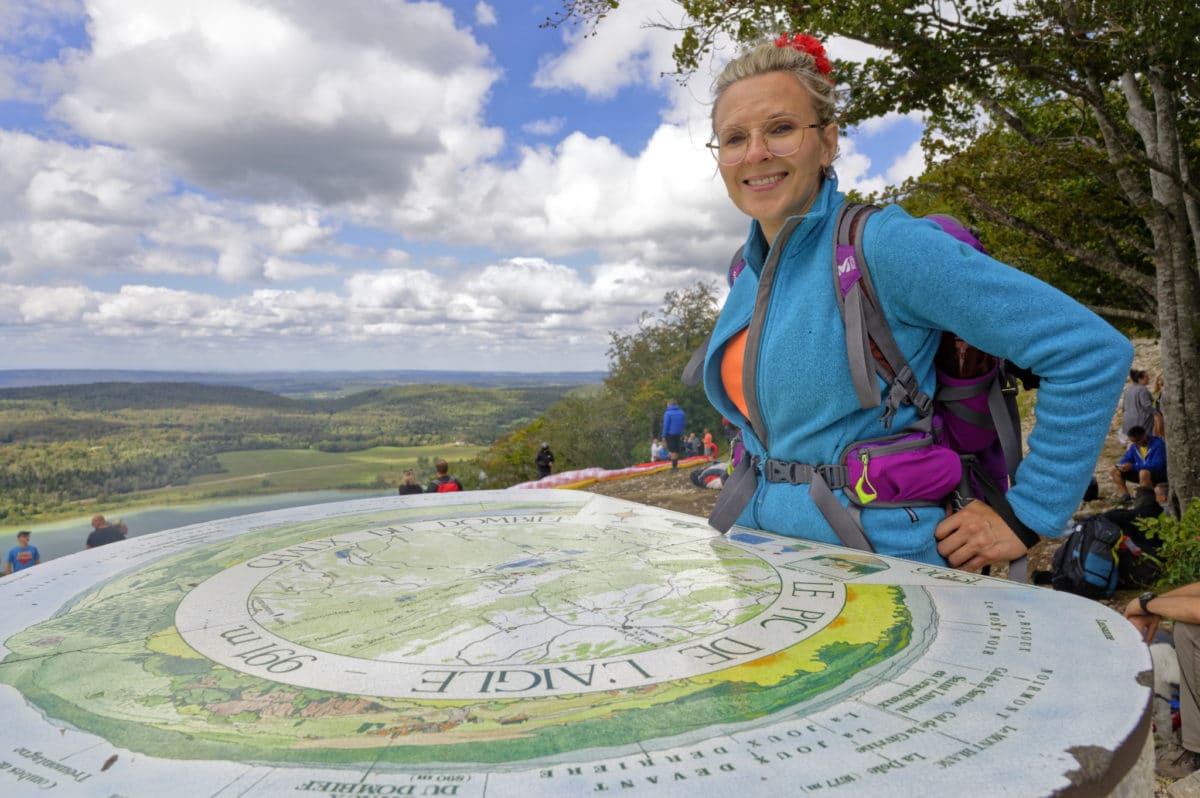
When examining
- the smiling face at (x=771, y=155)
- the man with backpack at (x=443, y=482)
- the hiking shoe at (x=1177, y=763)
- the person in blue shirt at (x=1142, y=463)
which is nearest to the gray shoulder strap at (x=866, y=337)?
the smiling face at (x=771, y=155)

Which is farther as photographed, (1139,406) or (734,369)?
(1139,406)

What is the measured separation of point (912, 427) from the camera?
198 cm

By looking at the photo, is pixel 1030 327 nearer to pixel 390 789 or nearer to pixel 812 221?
pixel 812 221

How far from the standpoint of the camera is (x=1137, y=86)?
7.75 meters

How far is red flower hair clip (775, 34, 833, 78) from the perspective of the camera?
2.12 metres

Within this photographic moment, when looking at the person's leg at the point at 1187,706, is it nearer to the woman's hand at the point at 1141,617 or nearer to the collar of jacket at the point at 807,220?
the woman's hand at the point at 1141,617

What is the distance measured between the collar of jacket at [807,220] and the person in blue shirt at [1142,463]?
367 inches

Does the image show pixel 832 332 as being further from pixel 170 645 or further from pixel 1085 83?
Answer: pixel 1085 83

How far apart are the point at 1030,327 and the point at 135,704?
195cm

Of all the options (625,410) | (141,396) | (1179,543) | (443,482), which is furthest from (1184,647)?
(141,396)

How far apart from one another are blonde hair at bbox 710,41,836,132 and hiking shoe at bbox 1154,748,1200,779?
3808 mm

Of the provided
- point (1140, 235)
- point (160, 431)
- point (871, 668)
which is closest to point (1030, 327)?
point (871, 668)

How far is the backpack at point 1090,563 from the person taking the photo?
Result: 6.26m

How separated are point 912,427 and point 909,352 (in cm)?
20
